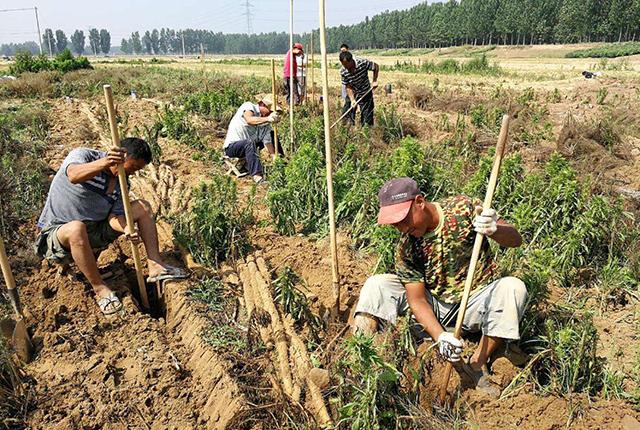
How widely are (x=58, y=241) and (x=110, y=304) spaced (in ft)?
2.00

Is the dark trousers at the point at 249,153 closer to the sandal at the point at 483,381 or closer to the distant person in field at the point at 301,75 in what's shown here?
the distant person in field at the point at 301,75

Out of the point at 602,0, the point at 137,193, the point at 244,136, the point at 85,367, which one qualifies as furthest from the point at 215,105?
the point at 602,0

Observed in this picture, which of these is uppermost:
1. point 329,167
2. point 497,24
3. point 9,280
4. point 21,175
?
point 497,24

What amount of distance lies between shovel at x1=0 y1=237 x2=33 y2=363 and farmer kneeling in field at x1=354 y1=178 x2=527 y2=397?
2.11 metres

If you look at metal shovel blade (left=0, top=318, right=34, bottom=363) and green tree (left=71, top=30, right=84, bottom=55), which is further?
green tree (left=71, top=30, right=84, bottom=55)

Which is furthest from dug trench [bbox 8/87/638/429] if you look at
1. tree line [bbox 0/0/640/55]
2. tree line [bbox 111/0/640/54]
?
tree line [bbox 111/0/640/54]

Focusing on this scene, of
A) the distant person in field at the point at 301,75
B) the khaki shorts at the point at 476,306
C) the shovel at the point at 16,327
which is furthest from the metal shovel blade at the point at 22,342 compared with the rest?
the distant person in field at the point at 301,75

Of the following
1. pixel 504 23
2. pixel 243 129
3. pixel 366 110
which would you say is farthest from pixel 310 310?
pixel 504 23

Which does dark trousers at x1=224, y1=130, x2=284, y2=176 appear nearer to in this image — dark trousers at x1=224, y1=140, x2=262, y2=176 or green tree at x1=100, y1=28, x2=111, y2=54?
dark trousers at x1=224, y1=140, x2=262, y2=176

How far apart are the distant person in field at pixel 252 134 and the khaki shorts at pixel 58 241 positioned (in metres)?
2.53

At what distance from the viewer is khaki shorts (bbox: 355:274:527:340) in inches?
107

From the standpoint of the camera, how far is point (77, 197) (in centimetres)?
372

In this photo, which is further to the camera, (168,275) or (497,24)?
(497,24)

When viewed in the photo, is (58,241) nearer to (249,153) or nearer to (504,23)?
(249,153)
